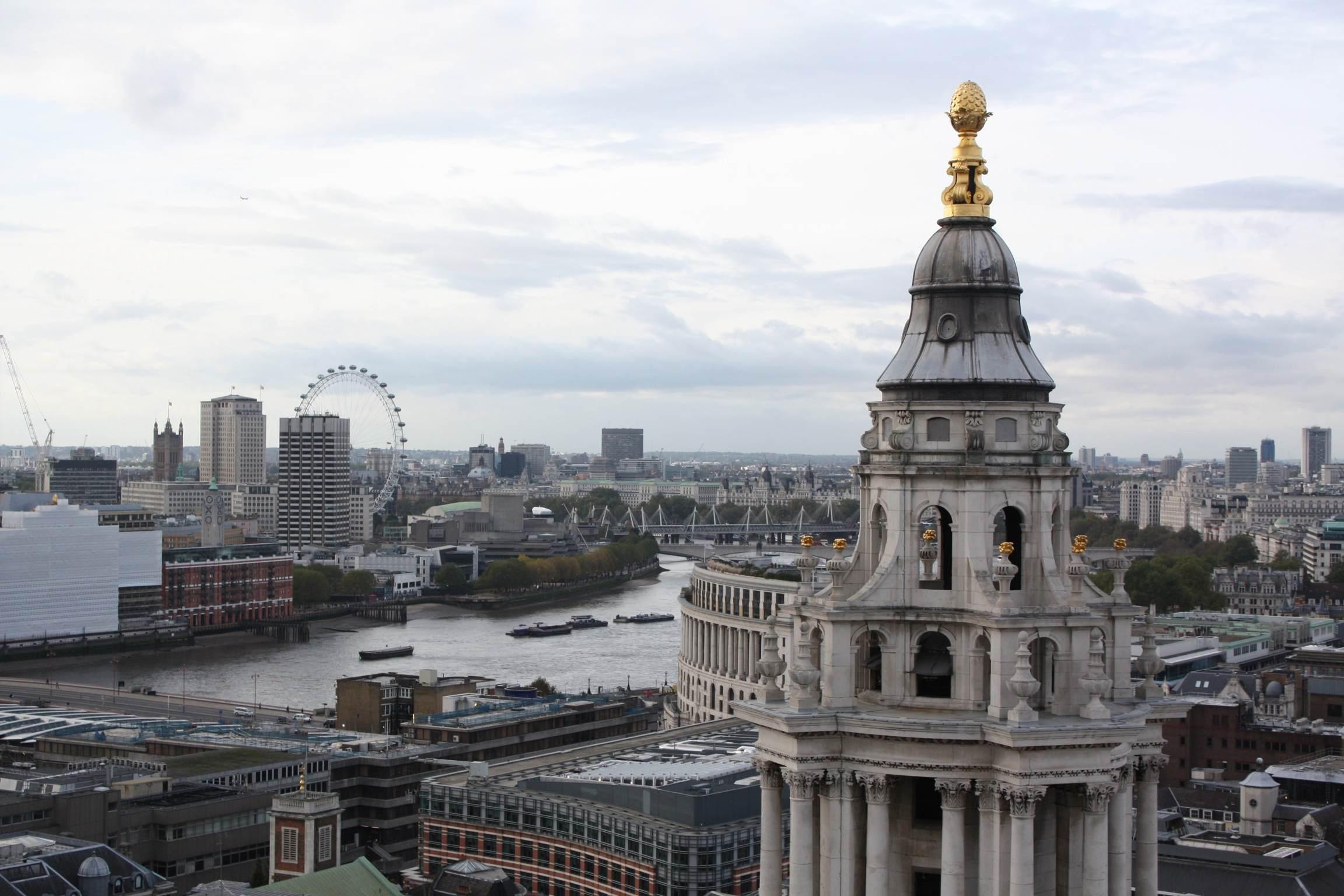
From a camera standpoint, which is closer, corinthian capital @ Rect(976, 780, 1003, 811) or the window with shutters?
corinthian capital @ Rect(976, 780, 1003, 811)

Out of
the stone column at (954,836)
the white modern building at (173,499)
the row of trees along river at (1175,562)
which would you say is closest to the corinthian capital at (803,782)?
the stone column at (954,836)

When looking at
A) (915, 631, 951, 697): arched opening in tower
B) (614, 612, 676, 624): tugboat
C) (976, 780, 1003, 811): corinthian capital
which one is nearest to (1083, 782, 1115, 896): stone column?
(976, 780, 1003, 811): corinthian capital

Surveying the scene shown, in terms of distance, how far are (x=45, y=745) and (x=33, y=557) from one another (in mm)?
62030

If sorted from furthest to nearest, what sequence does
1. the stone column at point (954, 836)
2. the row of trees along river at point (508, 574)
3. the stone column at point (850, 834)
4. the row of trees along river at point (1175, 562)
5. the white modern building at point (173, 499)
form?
the white modern building at point (173, 499) → the row of trees along river at point (508, 574) → the row of trees along river at point (1175, 562) → the stone column at point (850, 834) → the stone column at point (954, 836)

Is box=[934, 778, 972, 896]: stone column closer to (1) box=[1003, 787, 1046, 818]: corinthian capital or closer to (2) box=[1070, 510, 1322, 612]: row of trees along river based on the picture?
(1) box=[1003, 787, 1046, 818]: corinthian capital

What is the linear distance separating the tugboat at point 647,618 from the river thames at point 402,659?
3.78 feet

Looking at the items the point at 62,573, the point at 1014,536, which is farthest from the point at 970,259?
the point at 62,573

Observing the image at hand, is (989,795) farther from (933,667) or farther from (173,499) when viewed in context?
(173,499)

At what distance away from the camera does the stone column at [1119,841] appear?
30.3ft

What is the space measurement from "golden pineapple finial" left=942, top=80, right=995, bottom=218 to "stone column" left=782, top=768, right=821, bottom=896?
9.61 feet

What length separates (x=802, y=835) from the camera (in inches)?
356

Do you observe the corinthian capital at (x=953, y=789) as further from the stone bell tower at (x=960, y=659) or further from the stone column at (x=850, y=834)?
the stone column at (x=850, y=834)

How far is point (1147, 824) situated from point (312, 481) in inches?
6378

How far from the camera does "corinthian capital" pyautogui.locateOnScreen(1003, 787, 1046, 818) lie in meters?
8.66
